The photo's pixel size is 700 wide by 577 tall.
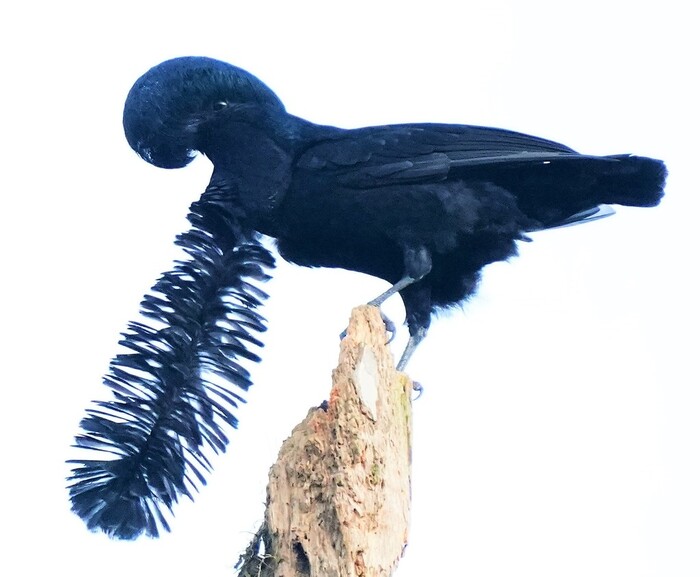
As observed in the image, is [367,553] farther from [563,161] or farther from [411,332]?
[563,161]

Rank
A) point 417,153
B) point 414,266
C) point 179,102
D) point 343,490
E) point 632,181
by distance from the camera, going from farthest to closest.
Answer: point 632,181 → point 417,153 → point 414,266 → point 179,102 → point 343,490

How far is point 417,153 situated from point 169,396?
2.46 m

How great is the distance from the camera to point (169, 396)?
3975 mm

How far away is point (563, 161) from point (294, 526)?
2.86 meters

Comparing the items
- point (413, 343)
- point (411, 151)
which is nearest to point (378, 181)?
point (411, 151)

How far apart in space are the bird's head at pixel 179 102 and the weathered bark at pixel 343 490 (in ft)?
6.19

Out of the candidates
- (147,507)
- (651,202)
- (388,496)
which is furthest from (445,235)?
(147,507)

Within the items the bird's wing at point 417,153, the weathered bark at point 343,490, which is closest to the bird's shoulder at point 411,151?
the bird's wing at point 417,153

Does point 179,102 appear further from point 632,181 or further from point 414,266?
point 632,181

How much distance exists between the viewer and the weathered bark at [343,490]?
3.82 m

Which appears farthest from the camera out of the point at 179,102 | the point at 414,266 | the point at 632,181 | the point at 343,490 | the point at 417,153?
the point at 632,181

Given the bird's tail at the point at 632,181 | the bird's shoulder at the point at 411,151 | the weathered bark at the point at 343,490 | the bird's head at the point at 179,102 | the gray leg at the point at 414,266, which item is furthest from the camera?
the bird's tail at the point at 632,181

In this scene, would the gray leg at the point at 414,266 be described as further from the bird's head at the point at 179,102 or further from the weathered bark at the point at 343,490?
the weathered bark at the point at 343,490

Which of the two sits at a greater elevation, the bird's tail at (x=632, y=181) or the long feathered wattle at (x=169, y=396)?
the bird's tail at (x=632, y=181)
